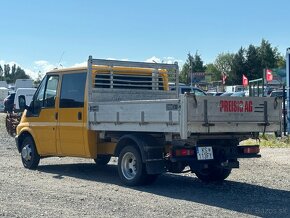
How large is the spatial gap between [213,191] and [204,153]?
→ 0.82 metres

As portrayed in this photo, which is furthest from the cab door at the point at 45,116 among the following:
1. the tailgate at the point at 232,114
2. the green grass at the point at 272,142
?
the green grass at the point at 272,142

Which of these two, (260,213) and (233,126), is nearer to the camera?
(260,213)

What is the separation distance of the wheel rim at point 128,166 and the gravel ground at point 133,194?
0.35m

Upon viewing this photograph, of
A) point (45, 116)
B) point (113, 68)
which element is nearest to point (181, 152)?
point (113, 68)

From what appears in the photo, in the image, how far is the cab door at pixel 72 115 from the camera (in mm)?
12812

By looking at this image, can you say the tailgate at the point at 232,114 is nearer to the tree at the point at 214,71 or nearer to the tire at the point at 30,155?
the tire at the point at 30,155

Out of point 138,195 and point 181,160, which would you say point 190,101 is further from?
point 138,195

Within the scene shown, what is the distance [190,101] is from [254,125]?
5.45 ft

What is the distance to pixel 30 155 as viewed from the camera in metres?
14.3

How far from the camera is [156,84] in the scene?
46.2 ft

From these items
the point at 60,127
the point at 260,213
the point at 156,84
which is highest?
the point at 156,84

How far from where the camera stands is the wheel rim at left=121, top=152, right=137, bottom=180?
11641 mm

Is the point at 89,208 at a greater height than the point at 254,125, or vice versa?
the point at 254,125

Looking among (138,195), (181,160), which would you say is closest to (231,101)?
(181,160)
